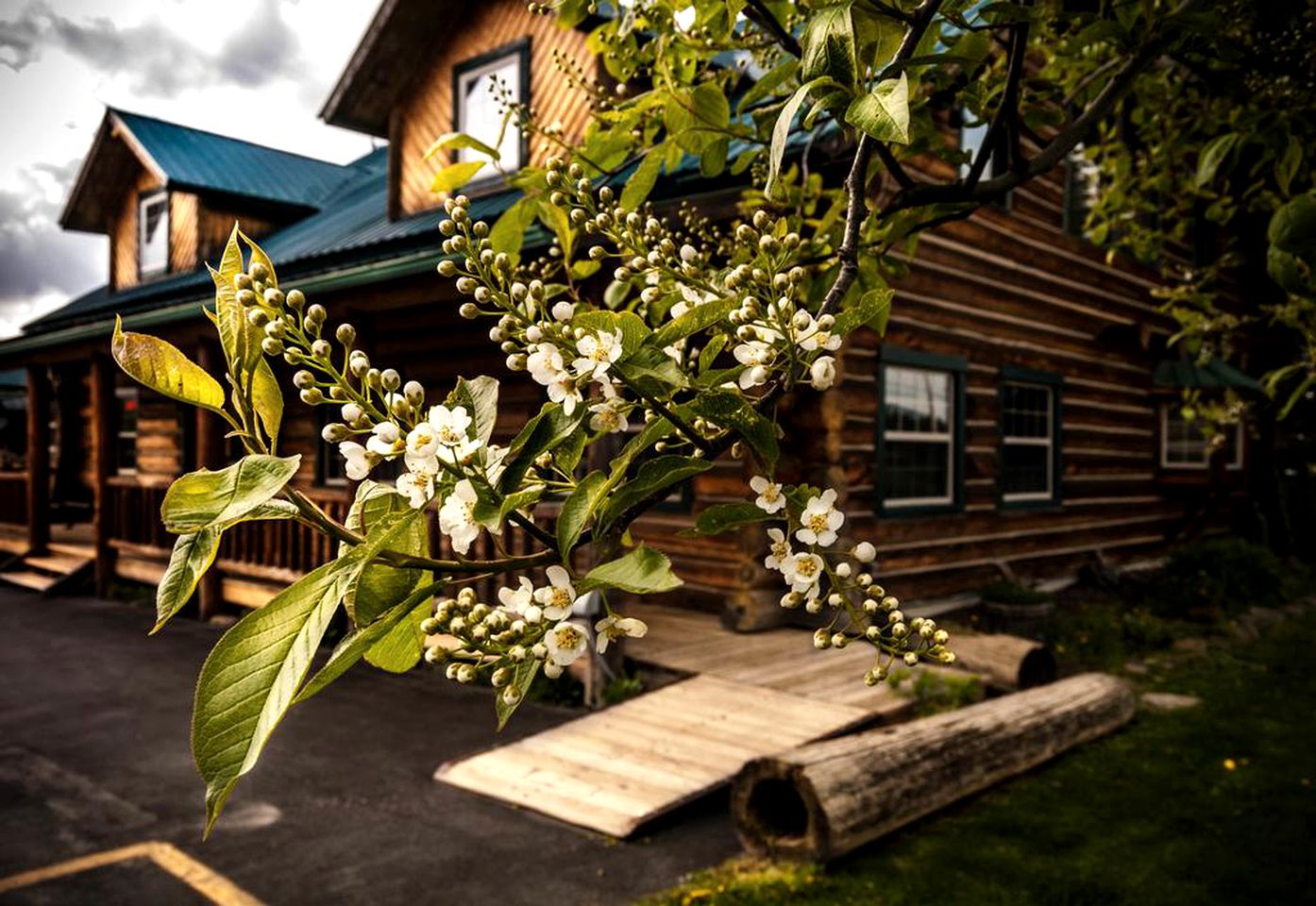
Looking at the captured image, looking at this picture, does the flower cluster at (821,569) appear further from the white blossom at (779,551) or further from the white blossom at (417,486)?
the white blossom at (417,486)

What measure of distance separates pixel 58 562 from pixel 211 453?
4.90m

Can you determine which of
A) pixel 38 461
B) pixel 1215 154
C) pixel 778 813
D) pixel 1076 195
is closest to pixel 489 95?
pixel 1076 195

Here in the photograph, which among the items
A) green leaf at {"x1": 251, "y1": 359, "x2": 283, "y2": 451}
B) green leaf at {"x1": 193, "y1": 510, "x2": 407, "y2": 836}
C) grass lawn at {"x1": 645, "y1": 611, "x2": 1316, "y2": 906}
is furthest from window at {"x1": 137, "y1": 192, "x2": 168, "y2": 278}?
green leaf at {"x1": 193, "y1": 510, "x2": 407, "y2": 836}

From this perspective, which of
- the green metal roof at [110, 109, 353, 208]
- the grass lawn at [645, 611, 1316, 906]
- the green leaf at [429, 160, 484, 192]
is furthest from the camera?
the green metal roof at [110, 109, 353, 208]

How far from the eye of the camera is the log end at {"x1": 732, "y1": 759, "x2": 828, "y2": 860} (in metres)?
4.32

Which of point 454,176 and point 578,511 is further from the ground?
point 454,176

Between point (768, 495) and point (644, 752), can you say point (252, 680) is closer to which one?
point (768, 495)

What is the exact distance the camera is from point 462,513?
2.95 ft

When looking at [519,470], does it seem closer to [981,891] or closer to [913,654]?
[913,654]

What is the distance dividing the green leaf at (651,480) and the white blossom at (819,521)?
17cm

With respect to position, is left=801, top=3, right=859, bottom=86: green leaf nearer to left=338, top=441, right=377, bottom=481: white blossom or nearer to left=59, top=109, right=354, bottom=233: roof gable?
left=338, top=441, right=377, bottom=481: white blossom

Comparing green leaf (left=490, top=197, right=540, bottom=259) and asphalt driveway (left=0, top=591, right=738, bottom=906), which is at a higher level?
green leaf (left=490, top=197, right=540, bottom=259)

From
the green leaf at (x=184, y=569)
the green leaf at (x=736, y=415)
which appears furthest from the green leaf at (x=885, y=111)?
the green leaf at (x=184, y=569)

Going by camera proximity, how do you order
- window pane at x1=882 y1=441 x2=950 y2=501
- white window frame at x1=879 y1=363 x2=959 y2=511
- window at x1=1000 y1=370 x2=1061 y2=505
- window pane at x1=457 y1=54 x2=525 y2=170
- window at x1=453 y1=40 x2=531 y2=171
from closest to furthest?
white window frame at x1=879 y1=363 x2=959 y2=511
window pane at x1=882 y1=441 x2=950 y2=501
window at x1=453 y1=40 x2=531 y2=171
window pane at x1=457 y1=54 x2=525 y2=170
window at x1=1000 y1=370 x2=1061 y2=505
